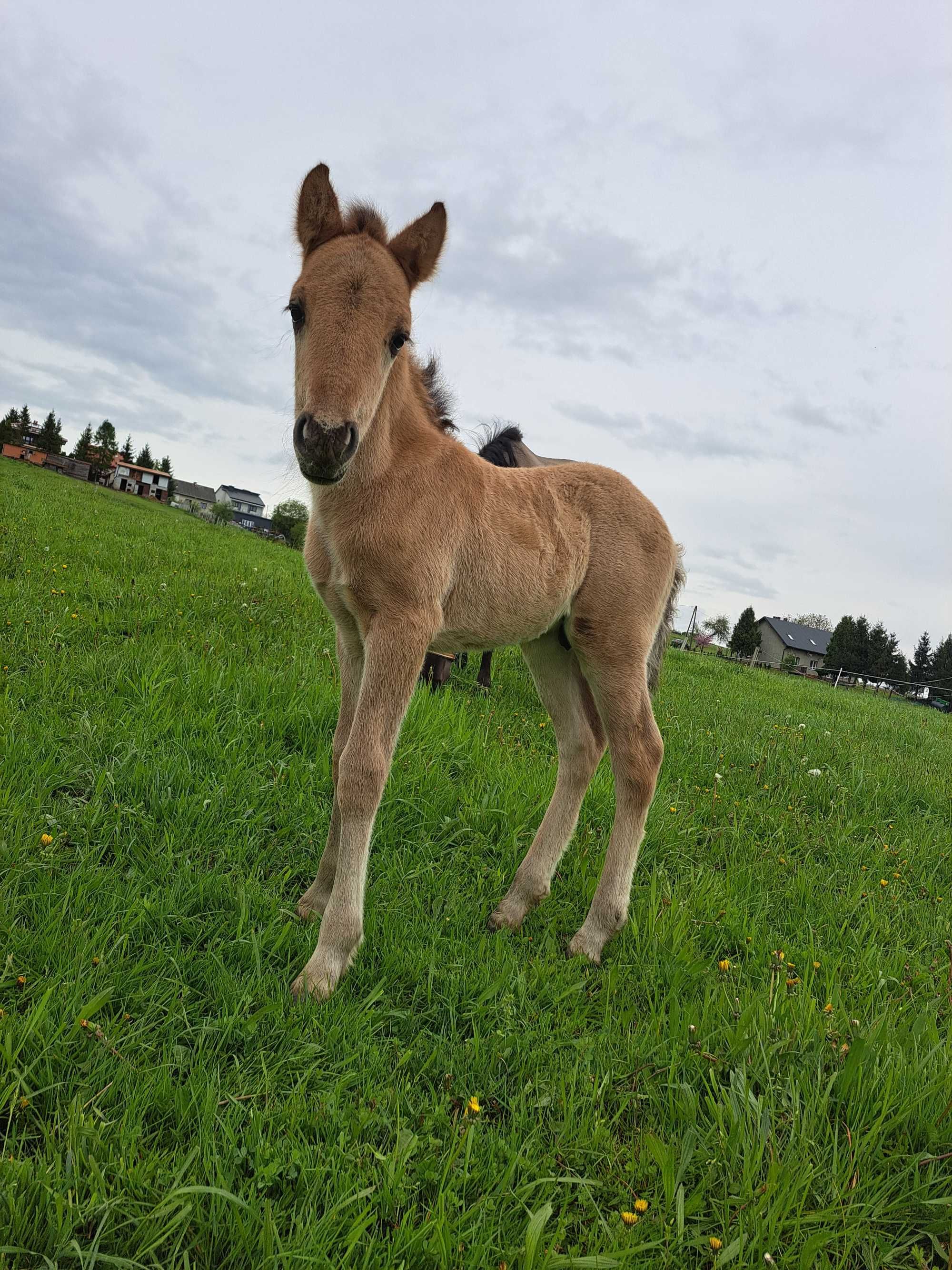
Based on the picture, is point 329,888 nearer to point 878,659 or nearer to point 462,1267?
point 462,1267

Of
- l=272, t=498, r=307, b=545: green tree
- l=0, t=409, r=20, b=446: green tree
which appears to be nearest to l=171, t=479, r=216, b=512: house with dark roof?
l=0, t=409, r=20, b=446: green tree

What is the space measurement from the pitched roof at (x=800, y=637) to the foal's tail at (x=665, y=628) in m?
88.5

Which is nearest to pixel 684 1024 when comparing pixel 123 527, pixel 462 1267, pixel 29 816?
pixel 462 1267

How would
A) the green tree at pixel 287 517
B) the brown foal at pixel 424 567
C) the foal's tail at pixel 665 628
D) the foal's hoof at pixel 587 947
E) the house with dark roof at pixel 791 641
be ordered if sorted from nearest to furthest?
the brown foal at pixel 424 567
the foal's hoof at pixel 587 947
the foal's tail at pixel 665 628
the green tree at pixel 287 517
the house with dark roof at pixel 791 641

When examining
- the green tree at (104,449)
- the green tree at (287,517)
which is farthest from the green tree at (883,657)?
the green tree at (104,449)

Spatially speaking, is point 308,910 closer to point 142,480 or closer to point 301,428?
point 301,428

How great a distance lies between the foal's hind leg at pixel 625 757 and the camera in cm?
338

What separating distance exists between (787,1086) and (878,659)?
72899 millimetres

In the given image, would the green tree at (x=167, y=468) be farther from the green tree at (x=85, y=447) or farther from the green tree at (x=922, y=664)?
the green tree at (x=922, y=664)

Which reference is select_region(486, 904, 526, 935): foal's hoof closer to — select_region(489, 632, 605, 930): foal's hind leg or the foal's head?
select_region(489, 632, 605, 930): foal's hind leg

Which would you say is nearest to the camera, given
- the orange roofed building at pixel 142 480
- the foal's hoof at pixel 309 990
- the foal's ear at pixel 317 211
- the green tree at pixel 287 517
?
the foal's hoof at pixel 309 990

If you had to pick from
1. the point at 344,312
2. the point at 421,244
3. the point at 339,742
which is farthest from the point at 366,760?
the point at 421,244

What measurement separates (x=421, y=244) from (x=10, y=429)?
91688 millimetres

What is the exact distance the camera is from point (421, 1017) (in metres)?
2.57
